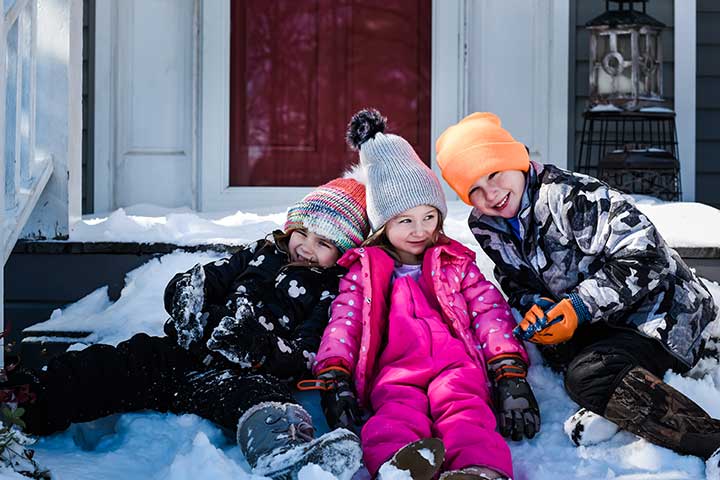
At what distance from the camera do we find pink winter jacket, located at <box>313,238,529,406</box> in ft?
8.54

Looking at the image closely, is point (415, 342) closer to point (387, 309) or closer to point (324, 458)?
point (387, 309)

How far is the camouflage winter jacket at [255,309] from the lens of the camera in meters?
2.57

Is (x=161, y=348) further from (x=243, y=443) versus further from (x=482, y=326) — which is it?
(x=482, y=326)

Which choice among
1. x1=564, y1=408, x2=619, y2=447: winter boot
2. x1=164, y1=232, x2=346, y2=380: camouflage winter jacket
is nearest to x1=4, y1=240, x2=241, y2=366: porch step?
x1=164, y1=232, x2=346, y2=380: camouflage winter jacket

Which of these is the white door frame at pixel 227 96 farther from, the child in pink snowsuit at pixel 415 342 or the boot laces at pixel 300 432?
the boot laces at pixel 300 432

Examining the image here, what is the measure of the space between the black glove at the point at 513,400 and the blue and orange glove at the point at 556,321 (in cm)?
10

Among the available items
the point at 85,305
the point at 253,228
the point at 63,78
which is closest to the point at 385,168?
the point at 253,228

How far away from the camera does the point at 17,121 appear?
3.06m

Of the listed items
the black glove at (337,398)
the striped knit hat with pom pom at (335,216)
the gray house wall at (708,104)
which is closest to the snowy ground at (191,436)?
the black glove at (337,398)

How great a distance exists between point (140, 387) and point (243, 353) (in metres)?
0.32

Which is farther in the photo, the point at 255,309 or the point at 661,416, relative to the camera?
the point at 255,309

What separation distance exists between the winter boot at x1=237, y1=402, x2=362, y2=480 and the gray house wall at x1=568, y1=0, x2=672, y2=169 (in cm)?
356

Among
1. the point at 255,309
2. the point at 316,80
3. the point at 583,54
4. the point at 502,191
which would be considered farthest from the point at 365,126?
the point at 583,54

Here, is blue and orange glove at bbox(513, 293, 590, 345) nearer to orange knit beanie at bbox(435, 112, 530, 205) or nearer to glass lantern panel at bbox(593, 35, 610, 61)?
orange knit beanie at bbox(435, 112, 530, 205)
